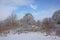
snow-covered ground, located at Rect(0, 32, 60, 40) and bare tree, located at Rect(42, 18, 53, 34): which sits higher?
bare tree, located at Rect(42, 18, 53, 34)

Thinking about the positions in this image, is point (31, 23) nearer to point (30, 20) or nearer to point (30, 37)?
point (30, 20)

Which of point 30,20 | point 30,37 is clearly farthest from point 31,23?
point 30,37

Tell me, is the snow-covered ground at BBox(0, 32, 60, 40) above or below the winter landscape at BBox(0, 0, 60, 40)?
below

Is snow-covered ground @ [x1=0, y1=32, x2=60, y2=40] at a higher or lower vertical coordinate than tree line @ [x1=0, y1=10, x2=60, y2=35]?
lower

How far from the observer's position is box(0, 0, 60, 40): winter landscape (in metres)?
1.36

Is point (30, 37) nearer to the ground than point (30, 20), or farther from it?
nearer to the ground

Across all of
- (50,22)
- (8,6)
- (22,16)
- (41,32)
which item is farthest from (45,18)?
(8,6)

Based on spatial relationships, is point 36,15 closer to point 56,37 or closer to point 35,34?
point 35,34

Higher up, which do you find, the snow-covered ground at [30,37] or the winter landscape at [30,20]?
the winter landscape at [30,20]

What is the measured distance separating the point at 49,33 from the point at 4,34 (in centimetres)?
57

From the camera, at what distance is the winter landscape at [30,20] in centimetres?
136

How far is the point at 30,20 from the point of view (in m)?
1.38

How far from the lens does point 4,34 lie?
4.51 feet

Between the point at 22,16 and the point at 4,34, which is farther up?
the point at 22,16
